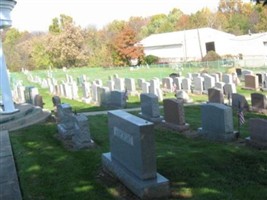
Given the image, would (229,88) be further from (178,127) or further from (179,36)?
→ (179,36)

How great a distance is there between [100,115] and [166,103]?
179 inches

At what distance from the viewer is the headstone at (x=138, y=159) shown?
7238 millimetres

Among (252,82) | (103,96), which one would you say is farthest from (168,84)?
(103,96)

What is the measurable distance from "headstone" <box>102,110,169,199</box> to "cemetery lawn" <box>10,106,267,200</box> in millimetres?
253

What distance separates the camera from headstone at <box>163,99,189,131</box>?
1430 cm

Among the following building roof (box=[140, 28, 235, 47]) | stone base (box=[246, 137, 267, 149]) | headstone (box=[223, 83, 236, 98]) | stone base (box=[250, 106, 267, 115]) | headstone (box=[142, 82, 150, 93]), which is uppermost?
building roof (box=[140, 28, 235, 47])

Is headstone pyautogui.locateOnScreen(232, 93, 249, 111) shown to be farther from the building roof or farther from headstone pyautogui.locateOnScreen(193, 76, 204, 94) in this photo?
the building roof

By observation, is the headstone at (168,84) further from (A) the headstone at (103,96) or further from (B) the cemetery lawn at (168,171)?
(B) the cemetery lawn at (168,171)

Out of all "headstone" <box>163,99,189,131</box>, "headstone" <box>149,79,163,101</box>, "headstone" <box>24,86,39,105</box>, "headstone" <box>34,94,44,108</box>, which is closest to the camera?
"headstone" <box>163,99,189,131</box>

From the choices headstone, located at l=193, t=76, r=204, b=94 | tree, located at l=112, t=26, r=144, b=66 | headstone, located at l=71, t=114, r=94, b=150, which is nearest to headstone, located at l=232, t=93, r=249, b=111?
headstone, located at l=193, t=76, r=204, b=94

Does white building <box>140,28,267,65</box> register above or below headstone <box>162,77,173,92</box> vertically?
above

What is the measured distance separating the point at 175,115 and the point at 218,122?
254 centimetres

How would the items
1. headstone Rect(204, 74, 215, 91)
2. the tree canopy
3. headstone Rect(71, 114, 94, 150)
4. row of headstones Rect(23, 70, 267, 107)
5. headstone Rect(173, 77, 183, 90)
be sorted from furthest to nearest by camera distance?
1. the tree canopy
2. headstone Rect(173, 77, 183, 90)
3. headstone Rect(204, 74, 215, 91)
4. row of headstones Rect(23, 70, 267, 107)
5. headstone Rect(71, 114, 94, 150)

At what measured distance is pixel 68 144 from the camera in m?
12.3
